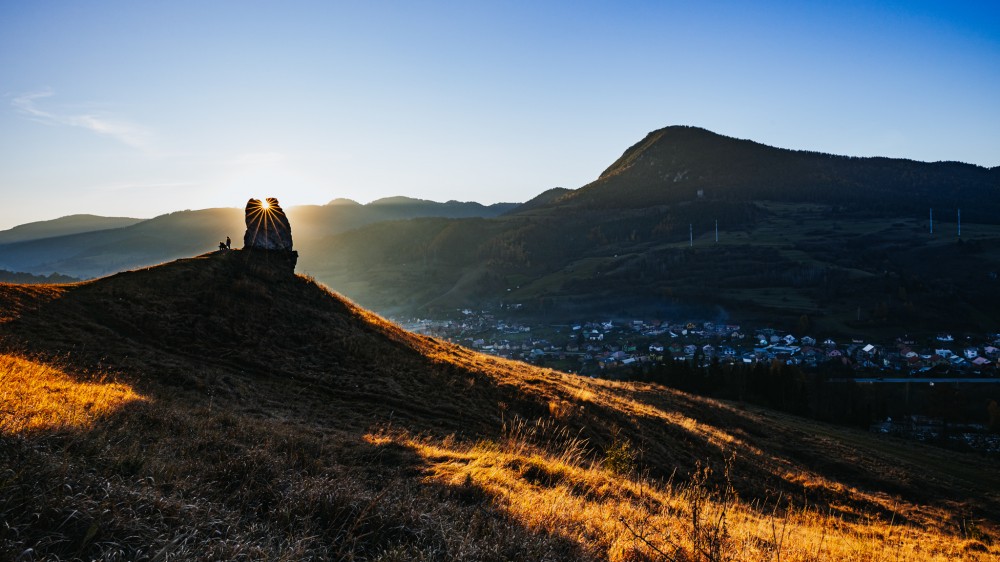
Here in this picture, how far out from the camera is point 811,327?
391ft

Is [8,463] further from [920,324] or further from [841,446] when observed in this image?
[920,324]

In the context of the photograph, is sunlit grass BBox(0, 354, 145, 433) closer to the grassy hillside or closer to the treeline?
the grassy hillside

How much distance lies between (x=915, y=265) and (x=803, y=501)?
190317 mm

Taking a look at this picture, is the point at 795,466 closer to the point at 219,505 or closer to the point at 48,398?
the point at 219,505

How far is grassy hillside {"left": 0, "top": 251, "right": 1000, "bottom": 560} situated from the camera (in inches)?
187

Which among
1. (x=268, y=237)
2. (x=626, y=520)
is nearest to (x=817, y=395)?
(x=268, y=237)

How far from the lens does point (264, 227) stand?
27.8 meters

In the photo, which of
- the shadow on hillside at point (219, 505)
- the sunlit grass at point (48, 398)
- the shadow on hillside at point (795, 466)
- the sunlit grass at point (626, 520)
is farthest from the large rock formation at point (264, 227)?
the shadow on hillside at point (219, 505)

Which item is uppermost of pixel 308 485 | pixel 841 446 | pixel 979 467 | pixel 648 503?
pixel 308 485

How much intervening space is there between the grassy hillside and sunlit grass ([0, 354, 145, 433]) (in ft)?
0.21

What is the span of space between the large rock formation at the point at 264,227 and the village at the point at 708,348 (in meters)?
60.5

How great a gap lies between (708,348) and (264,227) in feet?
332

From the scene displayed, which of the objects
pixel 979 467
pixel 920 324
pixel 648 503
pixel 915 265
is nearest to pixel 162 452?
pixel 648 503

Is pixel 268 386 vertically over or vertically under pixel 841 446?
over
